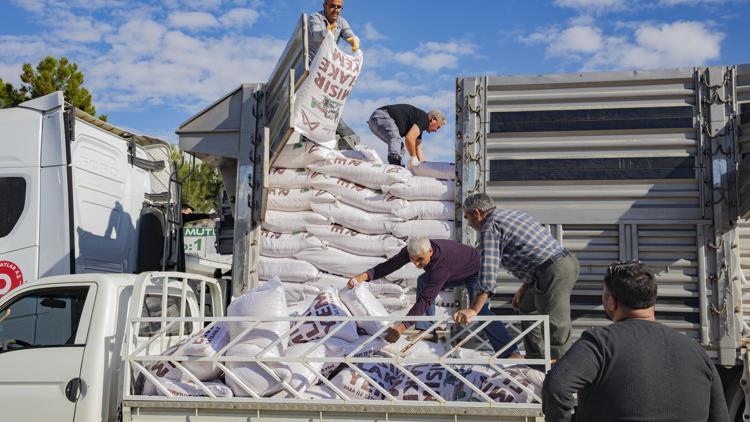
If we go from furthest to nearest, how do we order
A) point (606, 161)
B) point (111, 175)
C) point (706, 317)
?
point (111, 175)
point (606, 161)
point (706, 317)

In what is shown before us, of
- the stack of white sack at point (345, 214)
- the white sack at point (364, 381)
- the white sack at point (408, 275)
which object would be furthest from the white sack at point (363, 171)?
the white sack at point (364, 381)

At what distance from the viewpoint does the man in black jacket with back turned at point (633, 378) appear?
241 centimetres

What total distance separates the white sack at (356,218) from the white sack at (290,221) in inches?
1.8

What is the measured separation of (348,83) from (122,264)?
10.3 feet

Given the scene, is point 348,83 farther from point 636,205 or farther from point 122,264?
point 122,264

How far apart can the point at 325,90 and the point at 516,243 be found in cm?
241

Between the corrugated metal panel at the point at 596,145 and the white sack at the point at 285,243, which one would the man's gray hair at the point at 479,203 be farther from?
the white sack at the point at 285,243

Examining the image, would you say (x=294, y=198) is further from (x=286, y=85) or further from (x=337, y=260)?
(x=286, y=85)

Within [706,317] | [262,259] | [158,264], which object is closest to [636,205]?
[706,317]

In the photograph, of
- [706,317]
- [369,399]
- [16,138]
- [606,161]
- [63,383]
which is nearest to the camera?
[369,399]

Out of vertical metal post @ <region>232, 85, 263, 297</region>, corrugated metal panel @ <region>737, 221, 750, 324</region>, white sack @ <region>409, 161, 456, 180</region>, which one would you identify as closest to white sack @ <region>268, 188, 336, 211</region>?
vertical metal post @ <region>232, 85, 263, 297</region>

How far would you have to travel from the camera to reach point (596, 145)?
5648 millimetres

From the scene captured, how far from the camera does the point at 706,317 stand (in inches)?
203

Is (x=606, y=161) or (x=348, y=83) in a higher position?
(x=348, y=83)
